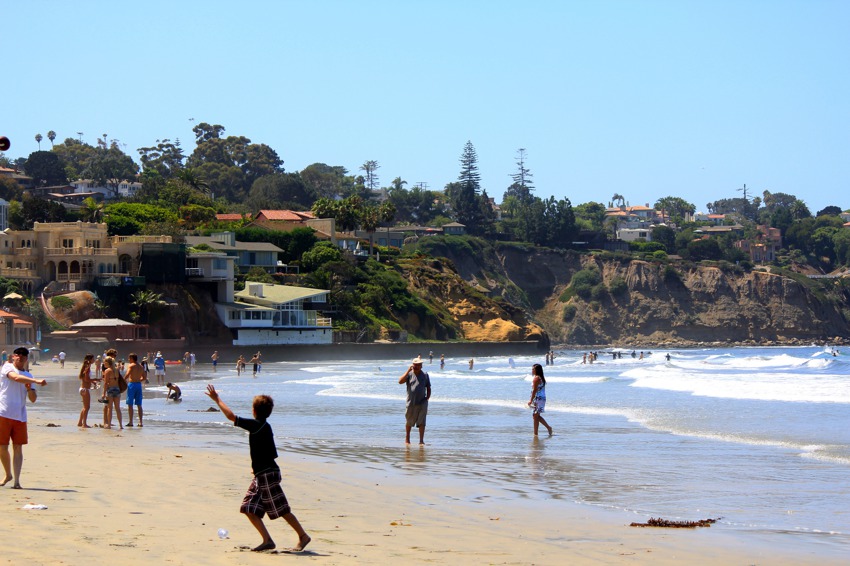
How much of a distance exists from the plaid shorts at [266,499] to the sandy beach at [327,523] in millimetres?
307

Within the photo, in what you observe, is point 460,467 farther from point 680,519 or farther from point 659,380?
point 659,380

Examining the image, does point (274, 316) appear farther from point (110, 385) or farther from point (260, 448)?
point (260, 448)

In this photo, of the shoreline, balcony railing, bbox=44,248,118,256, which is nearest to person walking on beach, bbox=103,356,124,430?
the shoreline

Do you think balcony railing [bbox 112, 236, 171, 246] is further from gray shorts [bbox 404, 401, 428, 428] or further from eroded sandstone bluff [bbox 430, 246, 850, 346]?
eroded sandstone bluff [bbox 430, 246, 850, 346]

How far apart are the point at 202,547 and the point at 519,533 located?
9.58ft

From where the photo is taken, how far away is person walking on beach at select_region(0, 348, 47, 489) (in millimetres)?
10438

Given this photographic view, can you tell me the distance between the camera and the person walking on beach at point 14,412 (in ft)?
34.2

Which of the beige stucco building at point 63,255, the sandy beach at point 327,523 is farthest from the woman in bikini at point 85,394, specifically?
the beige stucco building at point 63,255

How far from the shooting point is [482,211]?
15512 centimetres

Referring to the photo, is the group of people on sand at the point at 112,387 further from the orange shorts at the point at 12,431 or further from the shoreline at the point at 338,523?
the orange shorts at the point at 12,431

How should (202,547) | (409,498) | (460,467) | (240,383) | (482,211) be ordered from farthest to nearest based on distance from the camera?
1. (482,211)
2. (240,383)
3. (460,467)
4. (409,498)
5. (202,547)

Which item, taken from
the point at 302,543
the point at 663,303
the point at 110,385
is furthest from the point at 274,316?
the point at 663,303

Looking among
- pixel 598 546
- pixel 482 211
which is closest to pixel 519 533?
pixel 598 546

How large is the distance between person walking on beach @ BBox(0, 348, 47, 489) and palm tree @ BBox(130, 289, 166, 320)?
191 ft
